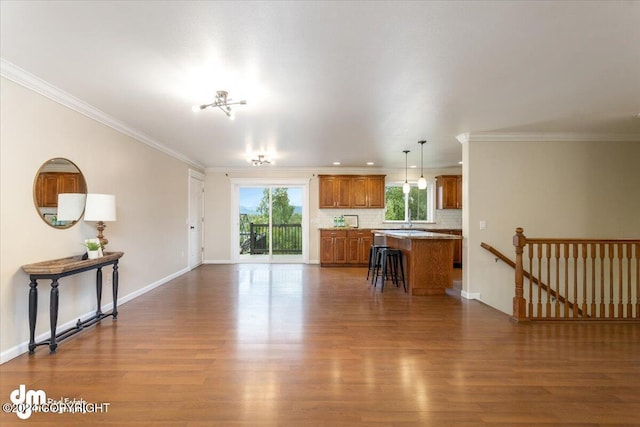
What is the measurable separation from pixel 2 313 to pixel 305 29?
3.33m

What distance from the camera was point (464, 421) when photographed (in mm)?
1908

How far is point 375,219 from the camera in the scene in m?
8.26

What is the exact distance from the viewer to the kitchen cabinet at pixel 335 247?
7746mm

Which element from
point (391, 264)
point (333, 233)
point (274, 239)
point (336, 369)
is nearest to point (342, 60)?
point (336, 369)

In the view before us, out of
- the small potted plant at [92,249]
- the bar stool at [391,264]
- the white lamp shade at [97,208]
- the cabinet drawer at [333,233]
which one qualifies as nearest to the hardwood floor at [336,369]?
the small potted plant at [92,249]

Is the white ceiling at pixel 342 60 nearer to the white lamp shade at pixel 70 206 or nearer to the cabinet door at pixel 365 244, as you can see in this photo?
the white lamp shade at pixel 70 206

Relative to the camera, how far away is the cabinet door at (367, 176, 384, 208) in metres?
8.02

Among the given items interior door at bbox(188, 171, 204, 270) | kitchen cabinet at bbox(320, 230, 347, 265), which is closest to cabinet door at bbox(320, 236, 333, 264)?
kitchen cabinet at bbox(320, 230, 347, 265)

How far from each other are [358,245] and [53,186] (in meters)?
5.96

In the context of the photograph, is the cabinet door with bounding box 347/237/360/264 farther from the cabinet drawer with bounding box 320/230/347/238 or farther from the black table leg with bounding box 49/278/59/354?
the black table leg with bounding box 49/278/59/354

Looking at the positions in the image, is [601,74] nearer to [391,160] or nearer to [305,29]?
[305,29]

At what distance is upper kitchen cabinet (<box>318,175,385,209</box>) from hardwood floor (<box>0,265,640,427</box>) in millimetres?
4094

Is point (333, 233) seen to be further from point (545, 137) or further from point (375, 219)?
point (545, 137)

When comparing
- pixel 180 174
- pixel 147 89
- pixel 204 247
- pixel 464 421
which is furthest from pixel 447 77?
pixel 204 247
